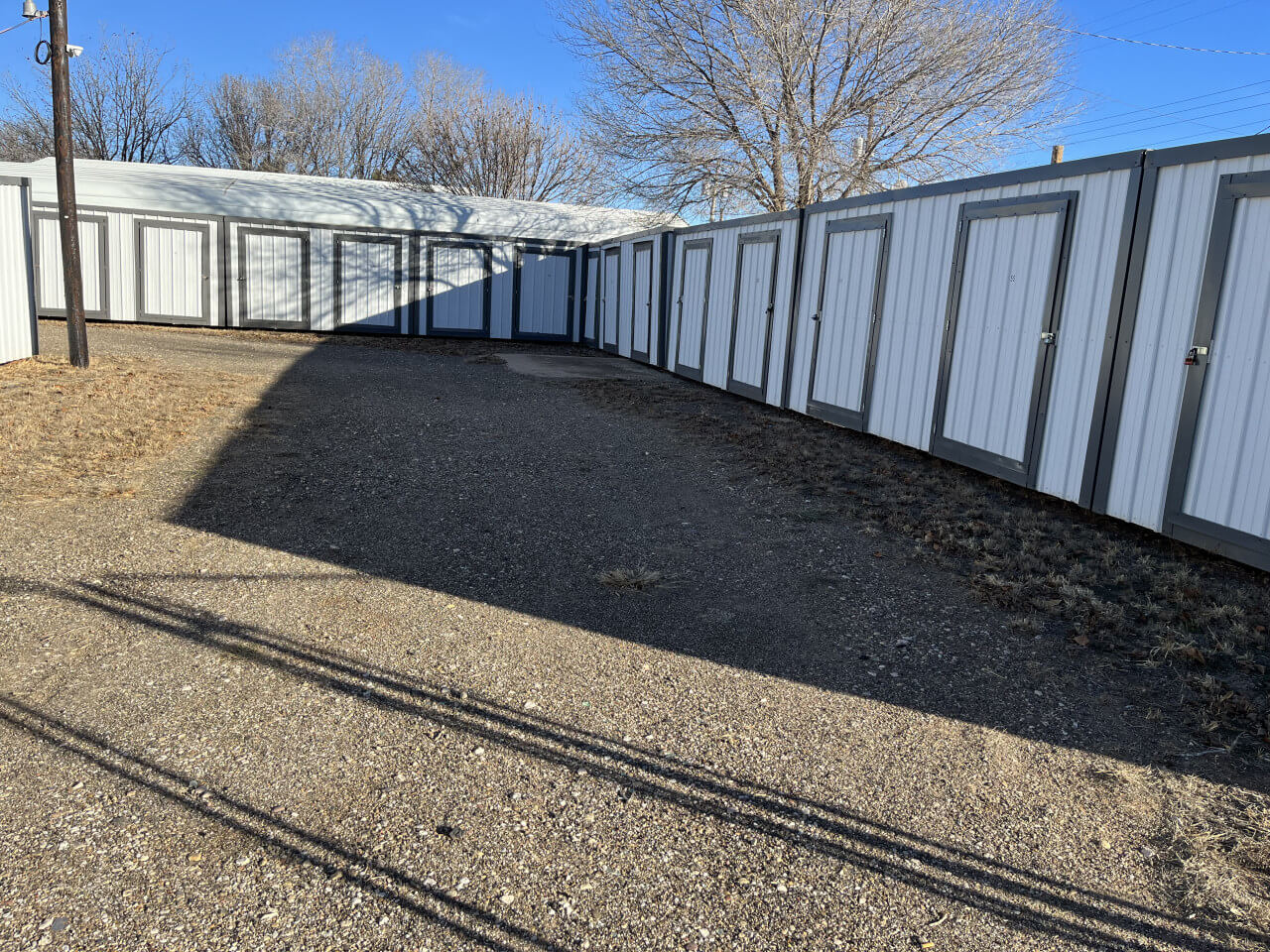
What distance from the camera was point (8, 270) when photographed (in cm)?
1104

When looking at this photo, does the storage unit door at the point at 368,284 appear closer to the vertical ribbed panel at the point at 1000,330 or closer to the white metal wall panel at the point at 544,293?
the white metal wall panel at the point at 544,293

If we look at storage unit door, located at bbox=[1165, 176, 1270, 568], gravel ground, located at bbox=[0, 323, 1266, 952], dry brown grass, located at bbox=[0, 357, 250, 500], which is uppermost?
storage unit door, located at bbox=[1165, 176, 1270, 568]

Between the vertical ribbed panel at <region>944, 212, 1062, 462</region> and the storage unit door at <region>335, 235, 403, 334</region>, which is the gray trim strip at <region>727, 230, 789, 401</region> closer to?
the vertical ribbed panel at <region>944, 212, 1062, 462</region>

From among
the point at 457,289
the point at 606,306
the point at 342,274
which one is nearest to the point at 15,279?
the point at 342,274

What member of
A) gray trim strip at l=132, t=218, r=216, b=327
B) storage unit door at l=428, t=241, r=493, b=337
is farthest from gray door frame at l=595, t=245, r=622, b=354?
gray trim strip at l=132, t=218, r=216, b=327

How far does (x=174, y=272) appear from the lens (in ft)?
62.5

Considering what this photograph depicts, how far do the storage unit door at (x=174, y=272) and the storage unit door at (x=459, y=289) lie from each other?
4491 mm

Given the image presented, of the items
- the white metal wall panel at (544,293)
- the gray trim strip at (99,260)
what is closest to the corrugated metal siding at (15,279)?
the gray trim strip at (99,260)

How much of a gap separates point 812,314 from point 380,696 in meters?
7.95

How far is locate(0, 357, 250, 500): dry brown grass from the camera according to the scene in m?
6.27

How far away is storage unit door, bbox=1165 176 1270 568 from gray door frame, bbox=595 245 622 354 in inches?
526

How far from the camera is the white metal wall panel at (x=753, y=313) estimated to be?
11.5 metres

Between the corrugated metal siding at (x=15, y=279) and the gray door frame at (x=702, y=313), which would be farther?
the gray door frame at (x=702, y=313)

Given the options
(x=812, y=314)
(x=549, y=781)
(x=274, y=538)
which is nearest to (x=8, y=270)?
(x=274, y=538)
